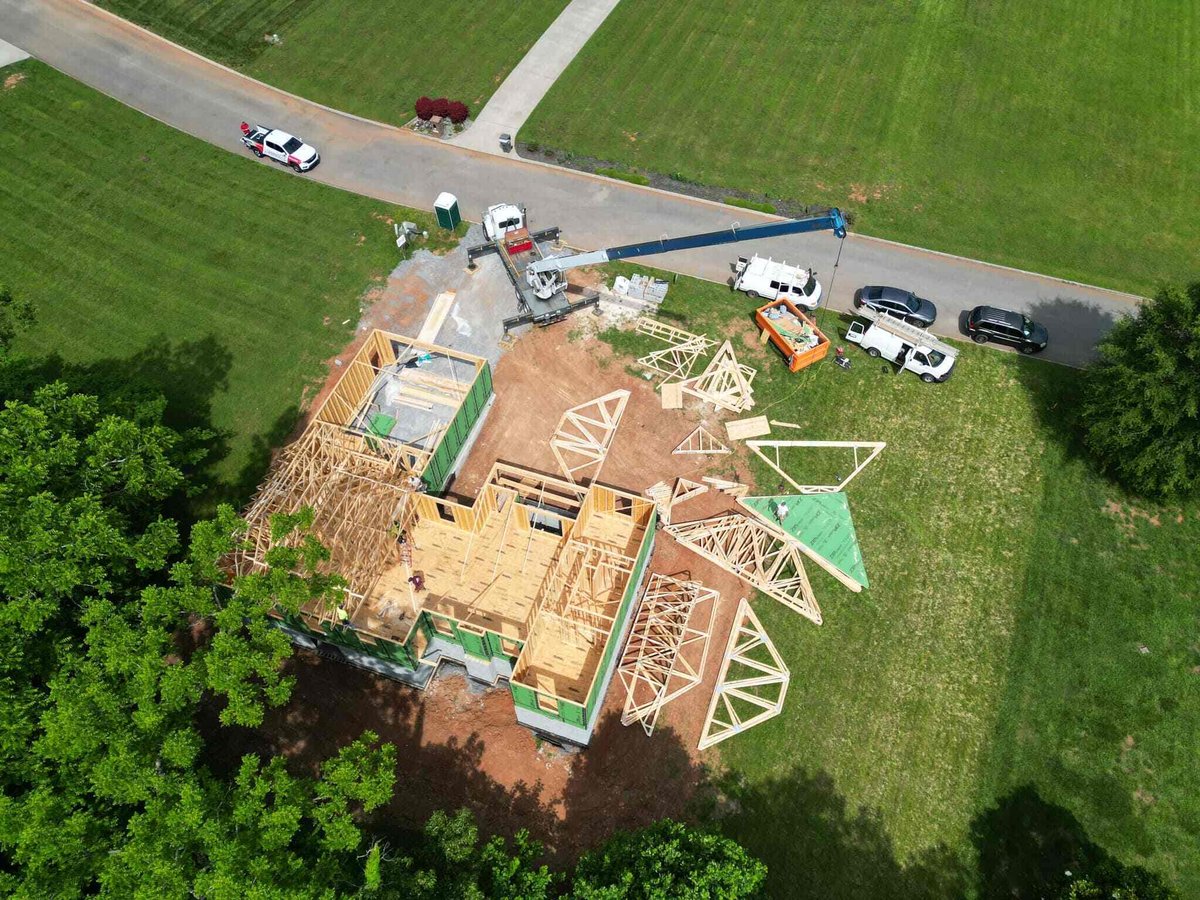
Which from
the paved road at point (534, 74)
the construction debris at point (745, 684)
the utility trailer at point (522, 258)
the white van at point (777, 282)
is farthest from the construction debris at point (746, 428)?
the paved road at point (534, 74)

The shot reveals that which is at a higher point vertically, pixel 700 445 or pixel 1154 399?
pixel 1154 399

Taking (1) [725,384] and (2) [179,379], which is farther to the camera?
(1) [725,384]

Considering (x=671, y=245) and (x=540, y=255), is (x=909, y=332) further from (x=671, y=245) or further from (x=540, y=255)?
(x=540, y=255)

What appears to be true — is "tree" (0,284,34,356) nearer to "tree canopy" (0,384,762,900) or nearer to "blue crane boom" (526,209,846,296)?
"tree canopy" (0,384,762,900)

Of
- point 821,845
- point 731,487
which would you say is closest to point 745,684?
point 821,845

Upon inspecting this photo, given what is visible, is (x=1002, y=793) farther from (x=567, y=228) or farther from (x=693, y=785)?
(x=567, y=228)

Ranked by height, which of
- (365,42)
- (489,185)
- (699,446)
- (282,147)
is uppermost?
(365,42)

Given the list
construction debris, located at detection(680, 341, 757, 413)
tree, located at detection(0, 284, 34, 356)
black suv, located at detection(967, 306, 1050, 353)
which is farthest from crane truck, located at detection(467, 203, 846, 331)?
tree, located at detection(0, 284, 34, 356)

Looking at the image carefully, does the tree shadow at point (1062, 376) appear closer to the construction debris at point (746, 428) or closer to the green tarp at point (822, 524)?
the green tarp at point (822, 524)
